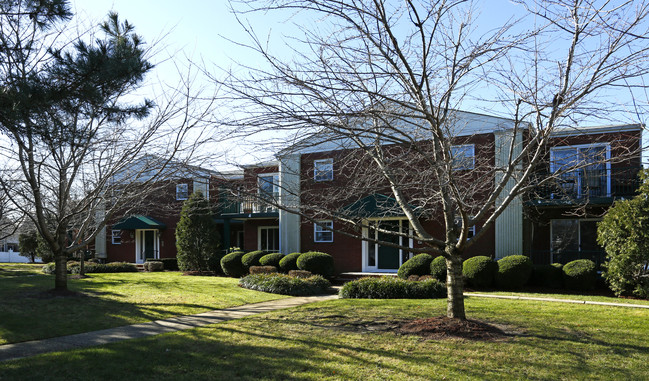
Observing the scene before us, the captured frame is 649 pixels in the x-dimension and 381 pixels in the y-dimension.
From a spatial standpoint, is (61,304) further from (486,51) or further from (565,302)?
(565,302)

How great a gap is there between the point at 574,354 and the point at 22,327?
9026mm

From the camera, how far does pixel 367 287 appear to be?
13.5 m

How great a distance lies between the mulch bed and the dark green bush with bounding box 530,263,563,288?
25.4 ft

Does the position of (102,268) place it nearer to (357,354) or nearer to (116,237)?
(116,237)

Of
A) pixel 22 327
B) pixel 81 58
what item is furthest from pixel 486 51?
pixel 22 327

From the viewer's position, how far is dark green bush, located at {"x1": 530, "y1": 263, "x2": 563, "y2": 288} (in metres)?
14.9

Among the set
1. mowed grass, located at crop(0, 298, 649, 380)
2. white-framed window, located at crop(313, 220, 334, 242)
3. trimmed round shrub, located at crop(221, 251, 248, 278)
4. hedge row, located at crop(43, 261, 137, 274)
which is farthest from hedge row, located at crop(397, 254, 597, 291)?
hedge row, located at crop(43, 261, 137, 274)

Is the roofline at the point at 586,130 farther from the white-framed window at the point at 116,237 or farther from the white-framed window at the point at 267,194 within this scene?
the white-framed window at the point at 116,237

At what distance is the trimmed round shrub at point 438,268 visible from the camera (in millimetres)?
15584

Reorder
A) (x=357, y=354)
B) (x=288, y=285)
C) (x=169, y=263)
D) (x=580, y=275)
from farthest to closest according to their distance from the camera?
1. (x=169, y=263)
2. (x=288, y=285)
3. (x=580, y=275)
4. (x=357, y=354)

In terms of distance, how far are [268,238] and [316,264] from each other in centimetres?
690

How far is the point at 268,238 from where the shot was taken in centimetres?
2511

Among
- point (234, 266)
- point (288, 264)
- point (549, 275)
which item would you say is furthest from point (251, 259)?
point (549, 275)

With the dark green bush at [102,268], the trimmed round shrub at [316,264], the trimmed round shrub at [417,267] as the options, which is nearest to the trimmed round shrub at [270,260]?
the trimmed round shrub at [316,264]
